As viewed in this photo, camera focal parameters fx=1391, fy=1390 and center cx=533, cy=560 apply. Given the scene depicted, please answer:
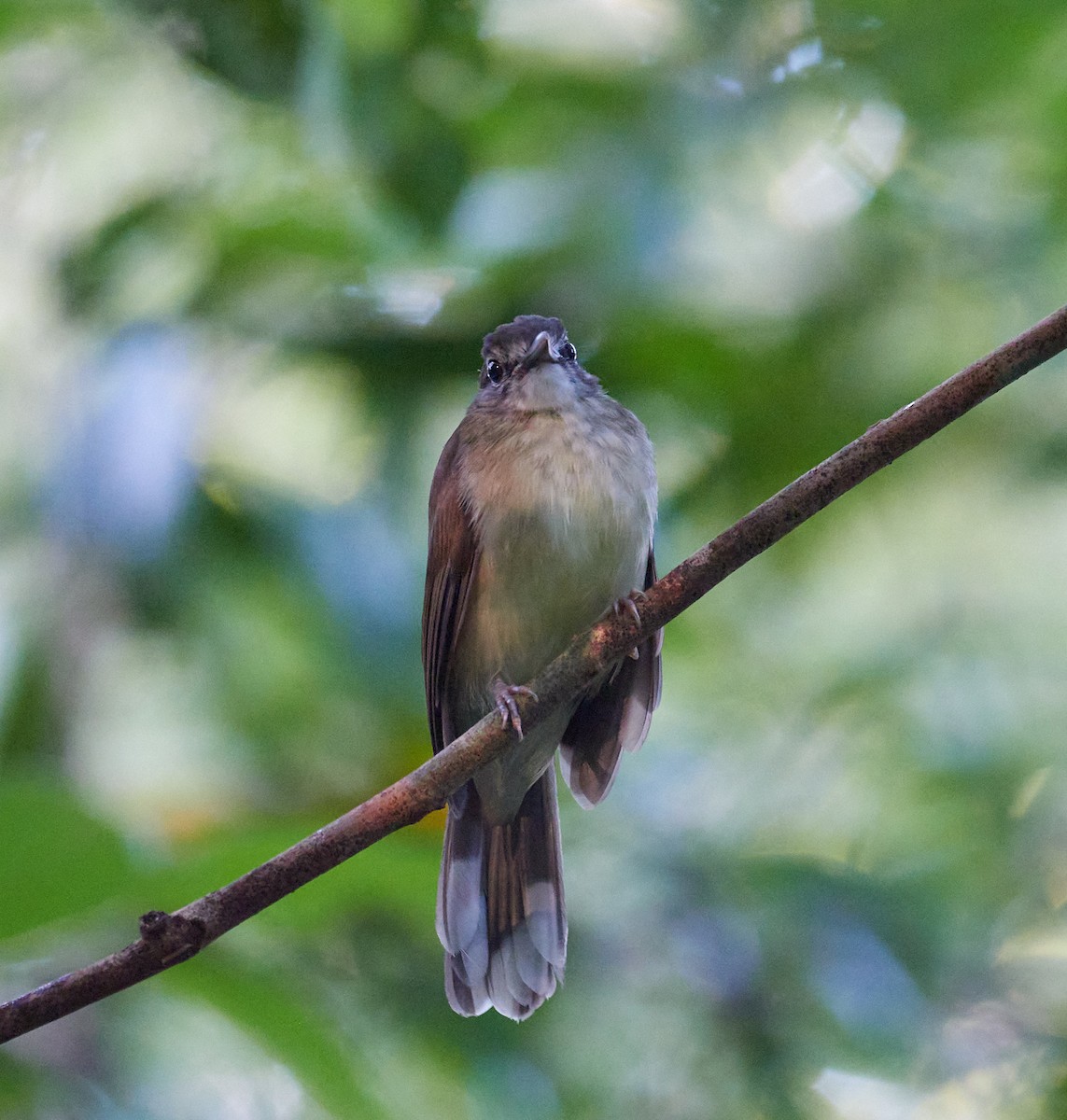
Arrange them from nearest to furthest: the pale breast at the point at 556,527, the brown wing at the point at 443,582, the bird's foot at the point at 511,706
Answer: the bird's foot at the point at 511,706 < the pale breast at the point at 556,527 < the brown wing at the point at 443,582

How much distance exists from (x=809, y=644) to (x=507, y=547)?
1.89 m

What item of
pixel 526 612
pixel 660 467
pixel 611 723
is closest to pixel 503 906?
pixel 611 723

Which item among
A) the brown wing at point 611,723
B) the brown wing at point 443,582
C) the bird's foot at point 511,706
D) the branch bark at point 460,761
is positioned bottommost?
the brown wing at point 611,723

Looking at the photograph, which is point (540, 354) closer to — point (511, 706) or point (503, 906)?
point (511, 706)

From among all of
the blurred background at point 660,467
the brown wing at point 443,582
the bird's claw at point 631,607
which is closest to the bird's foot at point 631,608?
the bird's claw at point 631,607

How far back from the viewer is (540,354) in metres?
3.45

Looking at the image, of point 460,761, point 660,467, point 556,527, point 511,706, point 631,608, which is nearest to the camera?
point 460,761

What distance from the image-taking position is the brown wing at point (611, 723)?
3.42m

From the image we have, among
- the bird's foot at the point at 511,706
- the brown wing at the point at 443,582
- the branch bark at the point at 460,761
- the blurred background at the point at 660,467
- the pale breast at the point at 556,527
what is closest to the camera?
the branch bark at the point at 460,761

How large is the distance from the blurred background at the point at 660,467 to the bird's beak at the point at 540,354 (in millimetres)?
925

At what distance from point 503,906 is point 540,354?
4.53ft

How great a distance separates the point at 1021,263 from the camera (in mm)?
4566

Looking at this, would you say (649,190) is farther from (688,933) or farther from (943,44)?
(688,933)

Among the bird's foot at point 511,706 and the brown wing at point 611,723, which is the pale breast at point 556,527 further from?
the bird's foot at point 511,706
